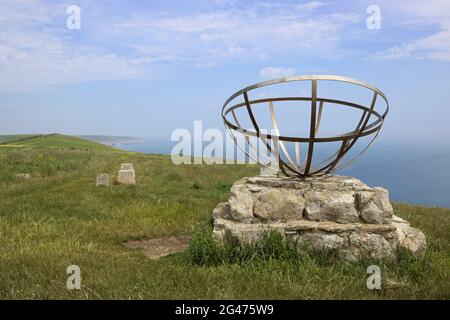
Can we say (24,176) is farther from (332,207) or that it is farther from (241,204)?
(332,207)

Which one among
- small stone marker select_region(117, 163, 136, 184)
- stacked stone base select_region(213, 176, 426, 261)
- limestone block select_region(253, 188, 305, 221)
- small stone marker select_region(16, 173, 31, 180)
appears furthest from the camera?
small stone marker select_region(16, 173, 31, 180)

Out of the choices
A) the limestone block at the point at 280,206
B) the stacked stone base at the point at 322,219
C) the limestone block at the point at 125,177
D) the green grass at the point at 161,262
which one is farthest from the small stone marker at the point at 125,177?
the limestone block at the point at 280,206

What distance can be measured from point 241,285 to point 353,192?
2.74 meters

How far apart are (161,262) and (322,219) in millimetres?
2577

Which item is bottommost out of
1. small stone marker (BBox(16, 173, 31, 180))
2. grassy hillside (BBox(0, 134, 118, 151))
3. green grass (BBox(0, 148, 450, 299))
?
green grass (BBox(0, 148, 450, 299))

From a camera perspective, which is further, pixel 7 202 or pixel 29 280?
pixel 7 202

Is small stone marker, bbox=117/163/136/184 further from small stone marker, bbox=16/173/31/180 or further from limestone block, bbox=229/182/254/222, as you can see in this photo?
limestone block, bbox=229/182/254/222

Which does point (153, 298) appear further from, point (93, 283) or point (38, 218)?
point (38, 218)

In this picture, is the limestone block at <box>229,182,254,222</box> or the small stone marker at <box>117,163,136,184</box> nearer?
the limestone block at <box>229,182,254,222</box>

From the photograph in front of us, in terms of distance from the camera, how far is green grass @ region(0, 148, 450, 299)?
15.3 feet

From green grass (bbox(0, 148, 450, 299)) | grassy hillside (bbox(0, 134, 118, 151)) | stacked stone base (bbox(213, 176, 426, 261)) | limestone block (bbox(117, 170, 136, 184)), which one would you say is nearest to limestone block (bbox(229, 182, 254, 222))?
stacked stone base (bbox(213, 176, 426, 261))

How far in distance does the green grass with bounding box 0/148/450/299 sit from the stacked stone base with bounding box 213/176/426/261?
0.83ft

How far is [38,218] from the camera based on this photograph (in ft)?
30.0
